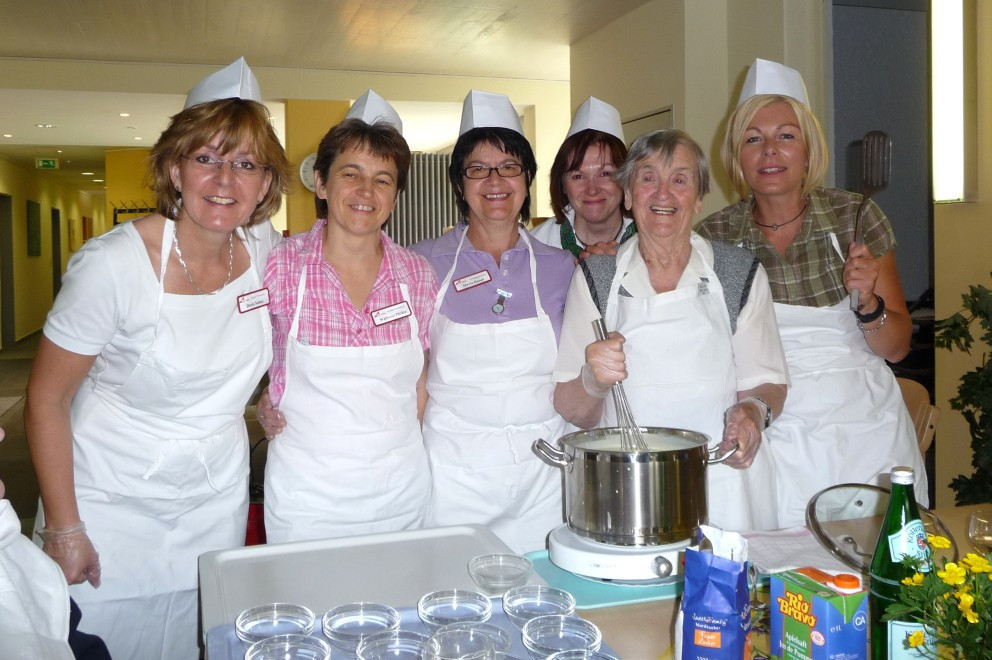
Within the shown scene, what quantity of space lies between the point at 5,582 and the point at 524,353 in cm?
116

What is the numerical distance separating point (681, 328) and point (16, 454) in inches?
208

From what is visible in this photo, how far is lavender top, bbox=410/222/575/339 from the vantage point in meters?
1.97

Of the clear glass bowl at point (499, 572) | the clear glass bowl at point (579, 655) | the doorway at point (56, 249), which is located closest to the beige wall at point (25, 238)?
the doorway at point (56, 249)

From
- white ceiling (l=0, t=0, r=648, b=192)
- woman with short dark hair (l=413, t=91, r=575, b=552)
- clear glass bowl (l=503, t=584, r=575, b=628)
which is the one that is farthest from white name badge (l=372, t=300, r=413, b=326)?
white ceiling (l=0, t=0, r=648, b=192)

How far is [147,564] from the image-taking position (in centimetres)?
172

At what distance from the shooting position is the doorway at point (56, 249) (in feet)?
56.4

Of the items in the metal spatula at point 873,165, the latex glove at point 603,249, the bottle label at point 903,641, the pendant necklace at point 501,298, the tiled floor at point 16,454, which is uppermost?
the metal spatula at point 873,165

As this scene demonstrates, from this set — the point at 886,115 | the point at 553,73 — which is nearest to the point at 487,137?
the point at 886,115

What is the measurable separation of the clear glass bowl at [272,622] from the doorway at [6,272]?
542 inches

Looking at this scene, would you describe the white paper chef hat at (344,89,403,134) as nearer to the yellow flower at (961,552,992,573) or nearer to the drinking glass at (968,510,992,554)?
the drinking glass at (968,510,992,554)

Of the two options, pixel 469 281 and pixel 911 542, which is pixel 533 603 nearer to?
pixel 911 542

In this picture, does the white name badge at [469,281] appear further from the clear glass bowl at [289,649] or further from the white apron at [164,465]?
the clear glass bowl at [289,649]

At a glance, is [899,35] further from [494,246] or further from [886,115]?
[494,246]

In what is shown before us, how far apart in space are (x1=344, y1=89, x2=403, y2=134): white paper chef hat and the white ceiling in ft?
12.3
